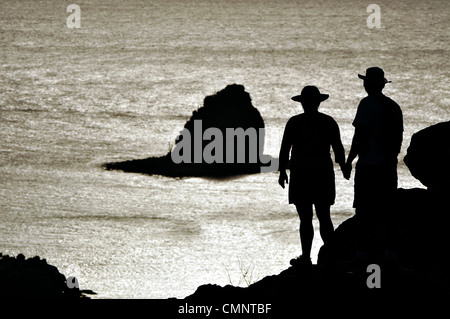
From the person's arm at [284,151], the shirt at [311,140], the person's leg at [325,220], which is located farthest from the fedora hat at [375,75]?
the person's leg at [325,220]

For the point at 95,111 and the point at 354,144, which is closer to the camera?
the point at 354,144

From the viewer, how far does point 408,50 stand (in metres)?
83.1

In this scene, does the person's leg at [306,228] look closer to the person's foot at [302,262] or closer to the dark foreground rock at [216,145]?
the person's foot at [302,262]

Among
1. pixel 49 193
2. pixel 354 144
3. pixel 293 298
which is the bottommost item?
pixel 49 193

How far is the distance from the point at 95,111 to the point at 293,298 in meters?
58.4

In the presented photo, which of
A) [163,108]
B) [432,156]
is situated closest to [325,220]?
[432,156]

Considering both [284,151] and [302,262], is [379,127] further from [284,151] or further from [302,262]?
[302,262]

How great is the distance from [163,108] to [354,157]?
187 ft

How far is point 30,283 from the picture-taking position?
1400 cm

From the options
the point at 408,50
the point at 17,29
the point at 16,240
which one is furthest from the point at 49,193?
the point at 17,29

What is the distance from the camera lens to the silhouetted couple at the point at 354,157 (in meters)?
13.3
